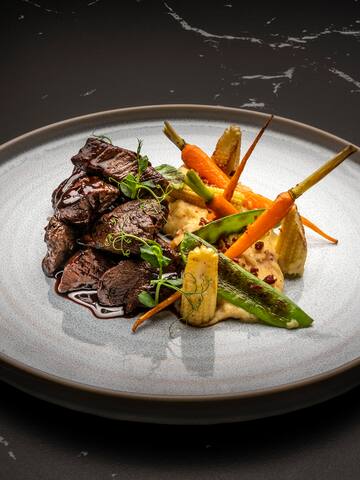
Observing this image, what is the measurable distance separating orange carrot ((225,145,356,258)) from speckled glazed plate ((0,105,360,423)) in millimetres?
393

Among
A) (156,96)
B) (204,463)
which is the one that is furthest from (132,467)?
(156,96)

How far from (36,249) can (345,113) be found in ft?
10.2

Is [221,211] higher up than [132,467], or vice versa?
[221,211]

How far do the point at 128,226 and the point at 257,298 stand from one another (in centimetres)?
88

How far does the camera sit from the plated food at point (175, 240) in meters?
4.62

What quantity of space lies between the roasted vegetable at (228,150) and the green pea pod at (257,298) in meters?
1.16

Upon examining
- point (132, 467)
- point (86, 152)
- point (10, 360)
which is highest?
point (86, 152)

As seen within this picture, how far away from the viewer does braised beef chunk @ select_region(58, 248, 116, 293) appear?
190 inches

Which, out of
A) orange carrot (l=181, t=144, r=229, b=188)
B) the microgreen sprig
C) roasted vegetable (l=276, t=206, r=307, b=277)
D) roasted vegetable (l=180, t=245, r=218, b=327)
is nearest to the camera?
roasted vegetable (l=180, t=245, r=218, b=327)

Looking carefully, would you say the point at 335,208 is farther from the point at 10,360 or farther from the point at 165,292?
the point at 10,360

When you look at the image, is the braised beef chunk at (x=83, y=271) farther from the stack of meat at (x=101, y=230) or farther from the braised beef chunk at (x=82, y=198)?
the braised beef chunk at (x=82, y=198)

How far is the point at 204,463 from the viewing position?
12.9ft

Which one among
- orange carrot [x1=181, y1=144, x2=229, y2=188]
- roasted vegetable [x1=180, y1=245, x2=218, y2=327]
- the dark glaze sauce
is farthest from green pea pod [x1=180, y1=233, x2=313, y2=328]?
orange carrot [x1=181, y1=144, x2=229, y2=188]

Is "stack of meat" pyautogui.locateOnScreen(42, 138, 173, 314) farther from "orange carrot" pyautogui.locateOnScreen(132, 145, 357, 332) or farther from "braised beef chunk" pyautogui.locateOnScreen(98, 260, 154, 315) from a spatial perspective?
"orange carrot" pyautogui.locateOnScreen(132, 145, 357, 332)
